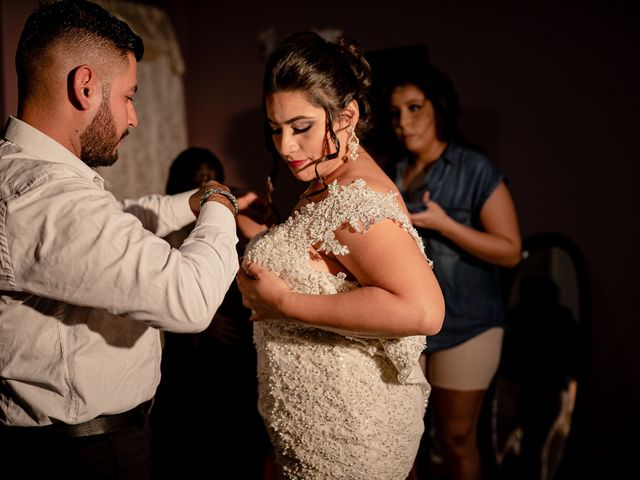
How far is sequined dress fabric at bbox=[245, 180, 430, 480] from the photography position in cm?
126

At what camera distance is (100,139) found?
1.17m

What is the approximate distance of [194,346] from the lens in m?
2.38

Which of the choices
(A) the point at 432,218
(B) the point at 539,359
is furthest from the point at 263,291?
(B) the point at 539,359

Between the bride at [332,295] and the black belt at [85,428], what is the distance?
37 centimetres

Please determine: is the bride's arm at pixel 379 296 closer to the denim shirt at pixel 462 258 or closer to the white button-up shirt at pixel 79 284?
the white button-up shirt at pixel 79 284

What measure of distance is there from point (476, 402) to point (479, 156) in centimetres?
96

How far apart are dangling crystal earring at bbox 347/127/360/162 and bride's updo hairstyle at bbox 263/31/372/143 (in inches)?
1.3

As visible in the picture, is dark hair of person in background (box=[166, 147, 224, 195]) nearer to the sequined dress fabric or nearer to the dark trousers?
the sequined dress fabric

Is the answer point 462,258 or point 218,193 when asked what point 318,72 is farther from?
point 462,258

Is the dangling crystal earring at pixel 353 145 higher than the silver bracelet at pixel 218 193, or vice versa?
the dangling crystal earring at pixel 353 145

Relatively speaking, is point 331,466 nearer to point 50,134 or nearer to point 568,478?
point 50,134

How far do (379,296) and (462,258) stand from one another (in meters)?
0.99

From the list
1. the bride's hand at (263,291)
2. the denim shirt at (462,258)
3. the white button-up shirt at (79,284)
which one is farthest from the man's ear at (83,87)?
the denim shirt at (462,258)

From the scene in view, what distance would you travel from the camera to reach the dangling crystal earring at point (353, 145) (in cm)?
138
